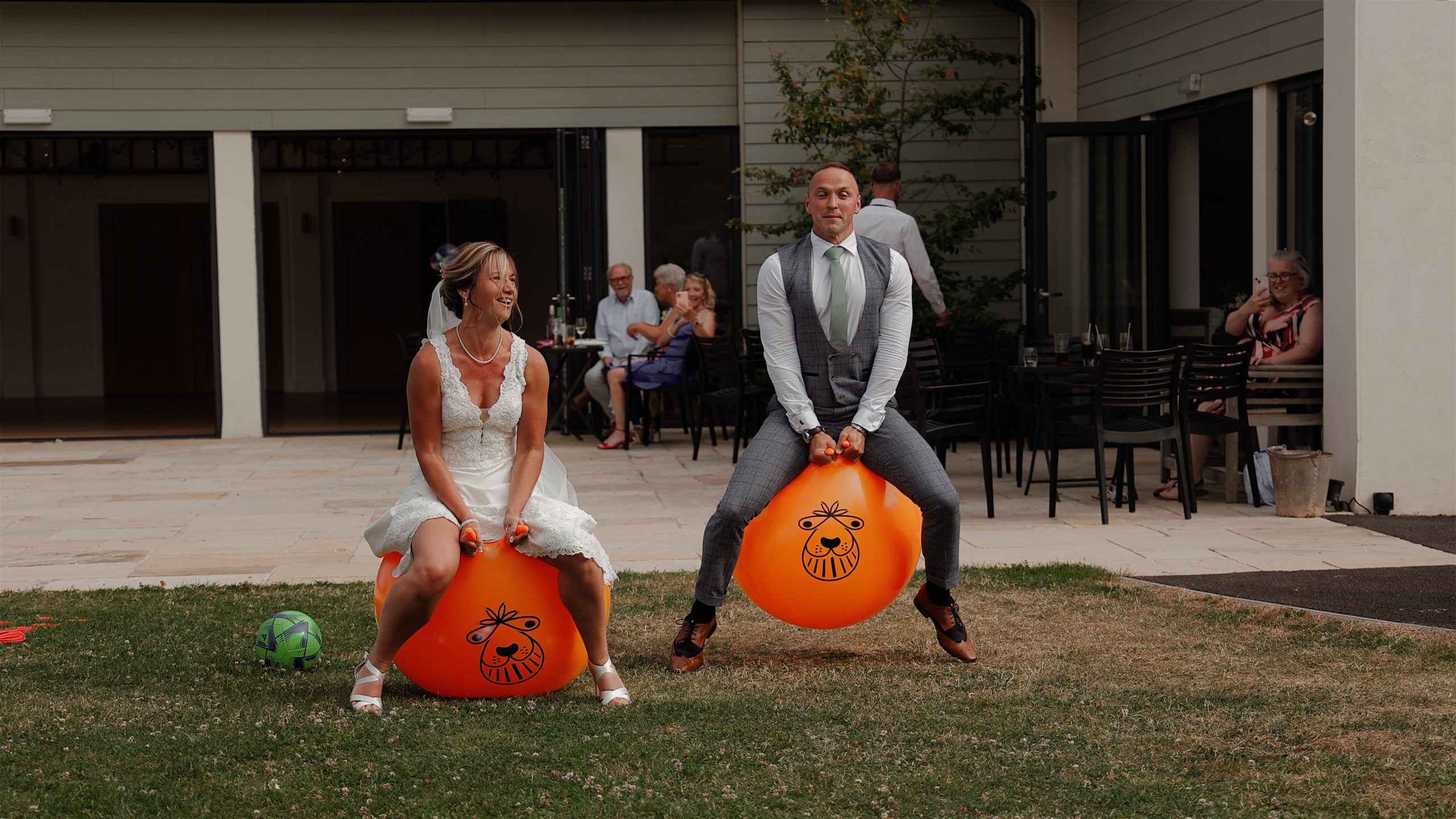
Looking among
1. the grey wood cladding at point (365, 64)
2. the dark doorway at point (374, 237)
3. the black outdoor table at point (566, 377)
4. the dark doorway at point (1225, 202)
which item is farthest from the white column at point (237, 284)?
the dark doorway at point (1225, 202)

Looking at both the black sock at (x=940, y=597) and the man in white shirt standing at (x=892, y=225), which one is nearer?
the black sock at (x=940, y=597)

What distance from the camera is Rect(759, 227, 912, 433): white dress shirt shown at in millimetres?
4574

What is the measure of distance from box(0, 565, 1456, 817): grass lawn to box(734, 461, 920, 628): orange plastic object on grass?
0.22 metres

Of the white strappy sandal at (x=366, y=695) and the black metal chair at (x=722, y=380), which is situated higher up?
the black metal chair at (x=722, y=380)

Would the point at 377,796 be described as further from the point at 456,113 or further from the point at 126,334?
the point at 126,334

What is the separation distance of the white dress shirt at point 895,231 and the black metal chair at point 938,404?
2.87 ft

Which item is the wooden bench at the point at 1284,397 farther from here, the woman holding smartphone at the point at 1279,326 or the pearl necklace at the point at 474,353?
the pearl necklace at the point at 474,353

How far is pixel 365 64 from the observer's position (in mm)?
12117

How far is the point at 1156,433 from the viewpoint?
287 inches

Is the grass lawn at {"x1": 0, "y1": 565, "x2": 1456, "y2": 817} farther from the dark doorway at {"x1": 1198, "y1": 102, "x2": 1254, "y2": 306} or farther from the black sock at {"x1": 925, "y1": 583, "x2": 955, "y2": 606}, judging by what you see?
the dark doorway at {"x1": 1198, "y1": 102, "x2": 1254, "y2": 306}

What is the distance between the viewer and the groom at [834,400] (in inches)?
175

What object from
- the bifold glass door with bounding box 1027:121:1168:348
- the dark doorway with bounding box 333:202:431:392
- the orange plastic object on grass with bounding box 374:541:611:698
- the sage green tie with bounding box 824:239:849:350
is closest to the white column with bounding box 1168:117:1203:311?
the bifold glass door with bounding box 1027:121:1168:348

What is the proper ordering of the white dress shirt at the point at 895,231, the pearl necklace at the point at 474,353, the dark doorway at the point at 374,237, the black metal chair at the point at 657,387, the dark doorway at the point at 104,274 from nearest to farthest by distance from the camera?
the pearl necklace at the point at 474,353, the white dress shirt at the point at 895,231, the black metal chair at the point at 657,387, the dark doorway at the point at 104,274, the dark doorway at the point at 374,237

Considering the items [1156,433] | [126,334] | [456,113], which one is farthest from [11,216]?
[1156,433]
